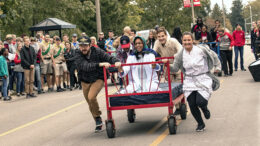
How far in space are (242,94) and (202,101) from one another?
222 inches

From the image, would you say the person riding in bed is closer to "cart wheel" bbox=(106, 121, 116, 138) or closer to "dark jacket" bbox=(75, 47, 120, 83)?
"dark jacket" bbox=(75, 47, 120, 83)

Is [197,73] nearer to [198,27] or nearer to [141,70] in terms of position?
[141,70]

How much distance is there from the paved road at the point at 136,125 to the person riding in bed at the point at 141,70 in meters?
0.85

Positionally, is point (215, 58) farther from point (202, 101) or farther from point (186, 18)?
point (186, 18)

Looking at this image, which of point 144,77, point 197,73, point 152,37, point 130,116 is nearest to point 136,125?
point 130,116

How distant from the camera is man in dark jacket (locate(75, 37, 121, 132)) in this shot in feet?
34.0

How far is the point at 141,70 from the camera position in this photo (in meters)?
10.0

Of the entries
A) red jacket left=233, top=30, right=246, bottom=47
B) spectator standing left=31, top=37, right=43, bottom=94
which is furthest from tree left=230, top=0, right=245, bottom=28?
spectator standing left=31, top=37, right=43, bottom=94

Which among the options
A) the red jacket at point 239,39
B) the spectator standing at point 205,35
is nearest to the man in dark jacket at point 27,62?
the spectator standing at point 205,35

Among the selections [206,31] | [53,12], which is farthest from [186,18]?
[206,31]

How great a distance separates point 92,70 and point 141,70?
39.5 inches

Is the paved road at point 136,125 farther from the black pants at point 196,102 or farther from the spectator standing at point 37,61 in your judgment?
the spectator standing at point 37,61

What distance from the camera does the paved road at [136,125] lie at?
902cm

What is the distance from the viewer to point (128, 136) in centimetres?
971
